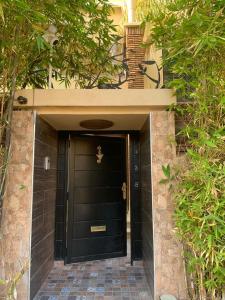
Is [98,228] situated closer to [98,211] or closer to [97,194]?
[98,211]

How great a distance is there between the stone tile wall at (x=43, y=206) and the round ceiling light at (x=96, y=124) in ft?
1.70

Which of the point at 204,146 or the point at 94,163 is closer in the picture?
the point at 204,146

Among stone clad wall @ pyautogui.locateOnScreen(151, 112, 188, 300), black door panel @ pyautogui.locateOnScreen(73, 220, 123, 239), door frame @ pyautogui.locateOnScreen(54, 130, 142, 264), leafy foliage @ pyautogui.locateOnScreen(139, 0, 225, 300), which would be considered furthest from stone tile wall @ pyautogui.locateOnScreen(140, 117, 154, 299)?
black door panel @ pyautogui.locateOnScreen(73, 220, 123, 239)

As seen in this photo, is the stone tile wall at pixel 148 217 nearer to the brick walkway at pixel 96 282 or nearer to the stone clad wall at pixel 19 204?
the brick walkway at pixel 96 282

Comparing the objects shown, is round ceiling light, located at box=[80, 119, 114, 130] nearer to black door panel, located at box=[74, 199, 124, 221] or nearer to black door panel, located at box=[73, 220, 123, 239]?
black door panel, located at box=[74, 199, 124, 221]

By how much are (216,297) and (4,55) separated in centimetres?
312

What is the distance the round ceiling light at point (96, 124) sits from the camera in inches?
134

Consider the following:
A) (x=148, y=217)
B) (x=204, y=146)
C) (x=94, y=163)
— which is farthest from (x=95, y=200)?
(x=204, y=146)

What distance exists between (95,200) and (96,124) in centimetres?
136

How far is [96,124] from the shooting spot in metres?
3.60

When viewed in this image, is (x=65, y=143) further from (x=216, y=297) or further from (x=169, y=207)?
(x=216, y=297)

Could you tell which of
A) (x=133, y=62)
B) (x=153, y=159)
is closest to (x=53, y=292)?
(x=153, y=159)

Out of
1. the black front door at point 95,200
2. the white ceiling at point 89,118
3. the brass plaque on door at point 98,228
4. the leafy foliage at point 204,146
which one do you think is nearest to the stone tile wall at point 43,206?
the white ceiling at point 89,118

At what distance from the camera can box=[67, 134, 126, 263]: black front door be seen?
4.01 metres
